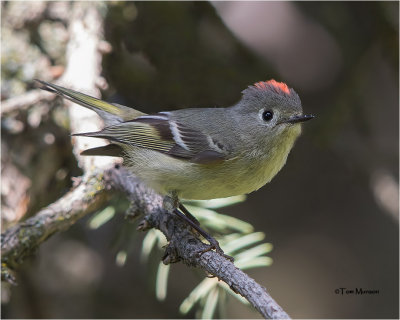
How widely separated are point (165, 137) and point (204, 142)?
20 centimetres

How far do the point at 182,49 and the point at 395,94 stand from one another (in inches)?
57.8

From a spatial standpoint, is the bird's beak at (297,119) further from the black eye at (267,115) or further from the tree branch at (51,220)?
the tree branch at (51,220)

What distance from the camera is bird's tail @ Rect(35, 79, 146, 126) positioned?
2.44 metres

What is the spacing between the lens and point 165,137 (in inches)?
100

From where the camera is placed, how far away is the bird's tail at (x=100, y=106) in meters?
2.44

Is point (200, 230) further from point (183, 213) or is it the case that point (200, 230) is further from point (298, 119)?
point (298, 119)

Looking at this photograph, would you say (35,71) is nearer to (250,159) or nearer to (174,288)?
(250,159)

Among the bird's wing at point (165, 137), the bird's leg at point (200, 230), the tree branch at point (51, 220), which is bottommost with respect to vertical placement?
the bird's leg at point (200, 230)

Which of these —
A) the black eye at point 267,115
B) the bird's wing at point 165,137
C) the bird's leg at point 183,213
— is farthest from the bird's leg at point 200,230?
the black eye at point 267,115

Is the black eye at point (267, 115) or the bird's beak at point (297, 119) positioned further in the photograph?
the black eye at point (267, 115)

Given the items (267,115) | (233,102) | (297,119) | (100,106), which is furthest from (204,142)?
(233,102)

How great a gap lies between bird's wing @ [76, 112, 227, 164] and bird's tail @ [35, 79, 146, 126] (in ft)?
0.27

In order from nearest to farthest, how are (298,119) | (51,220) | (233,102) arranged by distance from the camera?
(51,220)
(298,119)
(233,102)

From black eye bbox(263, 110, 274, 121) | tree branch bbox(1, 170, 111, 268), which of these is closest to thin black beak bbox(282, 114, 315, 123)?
black eye bbox(263, 110, 274, 121)
